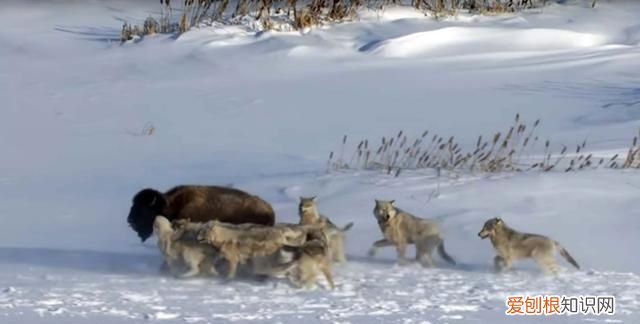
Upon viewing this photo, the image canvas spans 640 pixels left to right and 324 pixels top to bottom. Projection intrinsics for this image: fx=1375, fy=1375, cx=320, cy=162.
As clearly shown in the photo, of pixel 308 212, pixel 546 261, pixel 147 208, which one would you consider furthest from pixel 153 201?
pixel 546 261

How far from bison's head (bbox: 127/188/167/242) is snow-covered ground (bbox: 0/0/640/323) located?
0.68 feet

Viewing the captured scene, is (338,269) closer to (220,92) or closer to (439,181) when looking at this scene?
(439,181)

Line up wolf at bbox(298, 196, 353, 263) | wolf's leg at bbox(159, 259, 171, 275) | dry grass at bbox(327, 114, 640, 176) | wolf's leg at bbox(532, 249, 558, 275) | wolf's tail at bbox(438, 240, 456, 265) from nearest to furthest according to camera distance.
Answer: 1. wolf's leg at bbox(532, 249, 558, 275)
2. wolf's leg at bbox(159, 259, 171, 275)
3. wolf at bbox(298, 196, 353, 263)
4. wolf's tail at bbox(438, 240, 456, 265)
5. dry grass at bbox(327, 114, 640, 176)

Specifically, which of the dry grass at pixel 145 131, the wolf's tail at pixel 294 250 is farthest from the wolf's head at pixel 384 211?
the dry grass at pixel 145 131

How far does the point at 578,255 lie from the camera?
860cm

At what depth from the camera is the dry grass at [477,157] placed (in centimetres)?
1091

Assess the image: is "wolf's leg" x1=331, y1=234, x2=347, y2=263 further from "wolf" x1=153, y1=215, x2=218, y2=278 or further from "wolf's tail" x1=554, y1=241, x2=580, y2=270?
"wolf's tail" x1=554, y1=241, x2=580, y2=270

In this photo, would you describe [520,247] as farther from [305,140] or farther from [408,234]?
[305,140]

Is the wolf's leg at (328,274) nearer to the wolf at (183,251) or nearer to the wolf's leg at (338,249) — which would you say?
the wolf's leg at (338,249)

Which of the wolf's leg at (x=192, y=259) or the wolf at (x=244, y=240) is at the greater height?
the wolf at (x=244, y=240)

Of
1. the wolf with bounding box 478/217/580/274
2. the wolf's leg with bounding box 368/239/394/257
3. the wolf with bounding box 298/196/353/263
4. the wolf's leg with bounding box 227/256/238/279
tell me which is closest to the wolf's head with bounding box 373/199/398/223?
the wolf's leg with bounding box 368/239/394/257

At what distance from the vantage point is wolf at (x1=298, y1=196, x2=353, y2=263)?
8305 mm

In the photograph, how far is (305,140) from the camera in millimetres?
13141

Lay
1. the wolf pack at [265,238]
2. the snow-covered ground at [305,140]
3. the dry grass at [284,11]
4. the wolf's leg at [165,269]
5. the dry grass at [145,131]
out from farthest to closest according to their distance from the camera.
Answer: the dry grass at [284,11] < the dry grass at [145,131] < the wolf's leg at [165,269] < the wolf pack at [265,238] < the snow-covered ground at [305,140]
